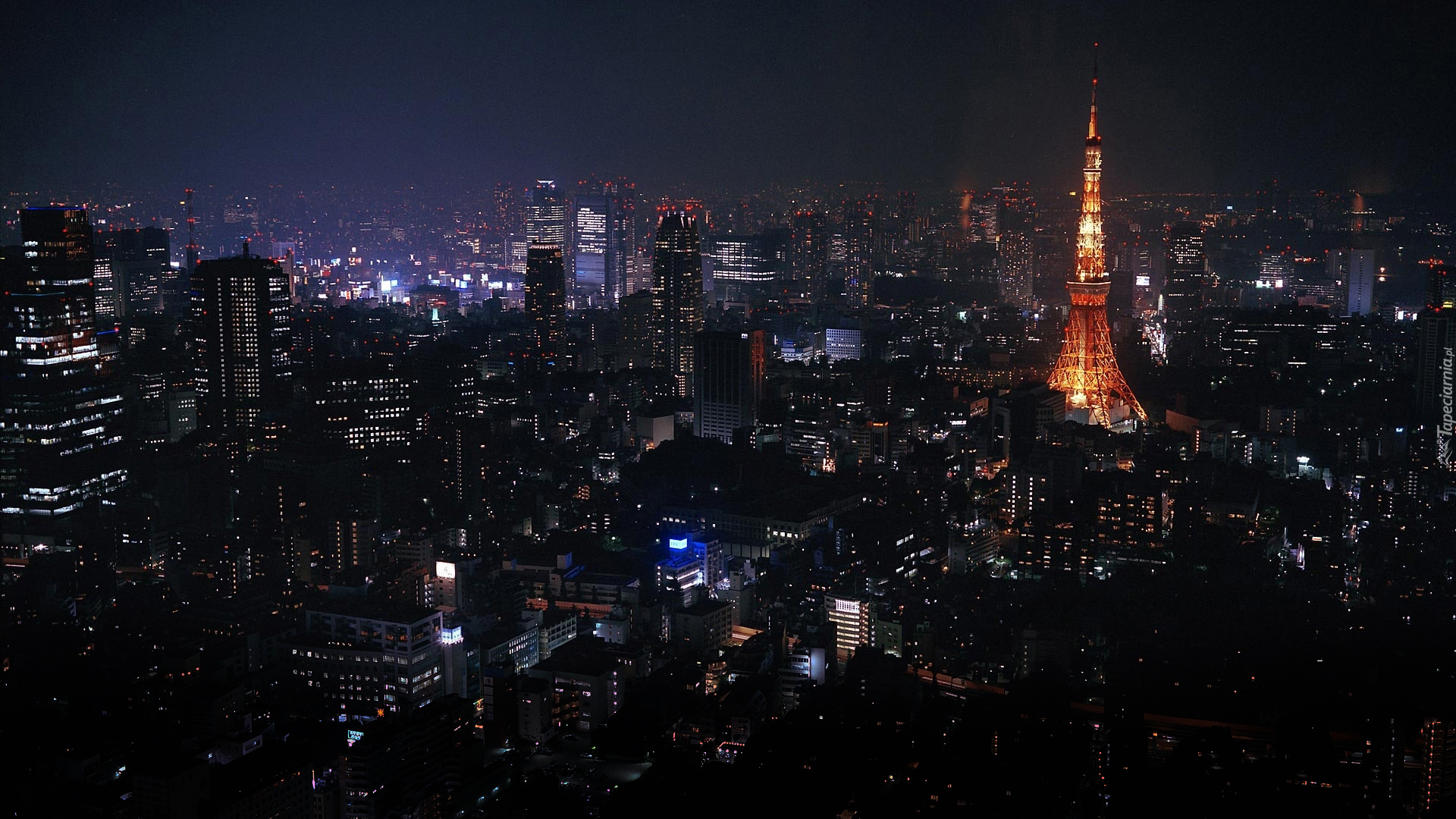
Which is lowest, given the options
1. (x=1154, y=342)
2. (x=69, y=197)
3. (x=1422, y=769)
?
(x=1422, y=769)

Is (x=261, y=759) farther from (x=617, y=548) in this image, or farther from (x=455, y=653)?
(x=617, y=548)

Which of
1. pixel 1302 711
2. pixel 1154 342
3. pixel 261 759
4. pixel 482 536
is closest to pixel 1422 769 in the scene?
pixel 1302 711

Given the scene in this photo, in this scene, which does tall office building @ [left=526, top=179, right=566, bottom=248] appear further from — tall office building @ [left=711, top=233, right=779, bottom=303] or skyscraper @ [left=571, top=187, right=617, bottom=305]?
tall office building @ [left=711, top=233, right=779, bottom=303]

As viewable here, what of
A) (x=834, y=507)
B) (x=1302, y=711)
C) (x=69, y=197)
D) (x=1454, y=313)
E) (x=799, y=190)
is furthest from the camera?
(x=799, y=190)

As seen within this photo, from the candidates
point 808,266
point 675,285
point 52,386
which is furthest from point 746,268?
point 52,386

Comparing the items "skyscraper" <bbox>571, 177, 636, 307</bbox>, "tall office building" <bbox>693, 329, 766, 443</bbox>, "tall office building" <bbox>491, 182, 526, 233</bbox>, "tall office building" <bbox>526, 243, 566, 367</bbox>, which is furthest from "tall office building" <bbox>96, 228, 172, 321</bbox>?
"tall office building" <bbox>693, 329, 766, 443</bbox>

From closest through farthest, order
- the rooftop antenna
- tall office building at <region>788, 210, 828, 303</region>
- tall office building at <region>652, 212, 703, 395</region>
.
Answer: the rooftop antenna < tall office building at <region>652, 212, 703, 395</region> < tall office building at <region>788, 210, 828, 303</region>
